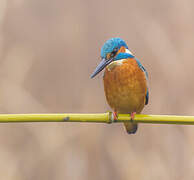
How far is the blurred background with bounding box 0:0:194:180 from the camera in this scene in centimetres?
266

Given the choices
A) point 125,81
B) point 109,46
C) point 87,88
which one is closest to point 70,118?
point 109,46

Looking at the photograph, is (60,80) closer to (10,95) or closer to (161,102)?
(10,95)

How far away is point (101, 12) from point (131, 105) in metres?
1.11

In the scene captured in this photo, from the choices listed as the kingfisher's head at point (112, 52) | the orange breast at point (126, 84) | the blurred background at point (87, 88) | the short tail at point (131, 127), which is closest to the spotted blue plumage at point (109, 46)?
the kingfisher's head at point (112, 52)

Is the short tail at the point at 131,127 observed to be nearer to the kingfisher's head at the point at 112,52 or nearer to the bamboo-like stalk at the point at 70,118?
the kingfisher's head at the point at 112,52

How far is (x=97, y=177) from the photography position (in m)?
2.74

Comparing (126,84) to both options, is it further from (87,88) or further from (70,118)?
(70,118)

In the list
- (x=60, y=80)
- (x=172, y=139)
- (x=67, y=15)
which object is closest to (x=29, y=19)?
(x=67, y=15)

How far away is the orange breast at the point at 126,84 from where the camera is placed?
83.8 inches

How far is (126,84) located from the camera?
2.14 m

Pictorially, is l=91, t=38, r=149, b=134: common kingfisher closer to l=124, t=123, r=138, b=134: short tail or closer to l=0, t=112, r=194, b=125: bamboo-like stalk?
l=124, t=123, r=138, b=134: short tail

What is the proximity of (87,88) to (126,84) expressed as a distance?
705 mm

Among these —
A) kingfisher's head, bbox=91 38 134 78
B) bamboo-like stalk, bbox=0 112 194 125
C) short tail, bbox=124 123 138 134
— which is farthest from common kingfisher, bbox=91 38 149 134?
bamboo-like stalk, bbox=0 112 194 125

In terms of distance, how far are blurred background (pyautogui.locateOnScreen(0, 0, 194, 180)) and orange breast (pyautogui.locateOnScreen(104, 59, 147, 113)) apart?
0.55 metres
